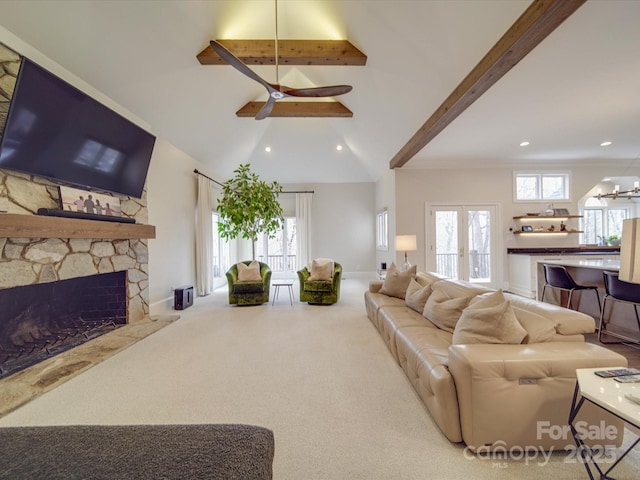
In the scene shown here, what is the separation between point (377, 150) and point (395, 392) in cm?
532

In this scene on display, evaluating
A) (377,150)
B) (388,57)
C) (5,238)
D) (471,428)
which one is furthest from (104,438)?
(377,150)

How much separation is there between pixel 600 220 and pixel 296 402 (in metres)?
9.05

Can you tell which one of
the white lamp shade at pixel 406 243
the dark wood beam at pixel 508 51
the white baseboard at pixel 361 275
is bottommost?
the white baseboard at pixel 361 275

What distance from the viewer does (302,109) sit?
570 cm

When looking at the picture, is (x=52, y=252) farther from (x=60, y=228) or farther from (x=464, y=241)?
(x=464, y=241)

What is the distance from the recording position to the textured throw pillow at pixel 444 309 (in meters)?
2.48

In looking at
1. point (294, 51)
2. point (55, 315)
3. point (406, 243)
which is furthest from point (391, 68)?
point (55, 315)

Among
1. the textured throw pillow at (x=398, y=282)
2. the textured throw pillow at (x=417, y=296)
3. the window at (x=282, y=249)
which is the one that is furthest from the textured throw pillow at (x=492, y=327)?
the window at (x=282, y=249)

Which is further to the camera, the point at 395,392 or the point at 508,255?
the point at 508,255

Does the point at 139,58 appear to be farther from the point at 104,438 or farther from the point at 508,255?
the point at 508,255

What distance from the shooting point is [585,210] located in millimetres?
7145

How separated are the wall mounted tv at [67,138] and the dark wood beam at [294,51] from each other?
150 cm

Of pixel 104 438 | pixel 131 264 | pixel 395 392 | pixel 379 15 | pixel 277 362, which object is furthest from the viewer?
pixel 131 264

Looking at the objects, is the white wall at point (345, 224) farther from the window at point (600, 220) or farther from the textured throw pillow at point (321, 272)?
the window at point (600, 220)
